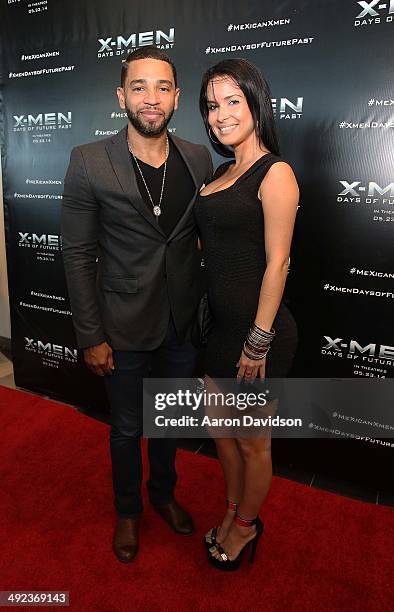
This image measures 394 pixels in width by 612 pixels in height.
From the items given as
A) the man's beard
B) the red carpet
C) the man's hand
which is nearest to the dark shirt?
the man's beard

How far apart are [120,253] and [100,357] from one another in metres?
0.43

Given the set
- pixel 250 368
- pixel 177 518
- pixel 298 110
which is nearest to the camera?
pixel 250 368

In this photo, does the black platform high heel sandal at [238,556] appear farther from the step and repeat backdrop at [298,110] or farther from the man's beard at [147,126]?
the man's beard at [147,126]

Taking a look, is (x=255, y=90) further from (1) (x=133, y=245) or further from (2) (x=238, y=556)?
(2) (x=238, y=556)

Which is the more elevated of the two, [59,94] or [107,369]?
[59,94]

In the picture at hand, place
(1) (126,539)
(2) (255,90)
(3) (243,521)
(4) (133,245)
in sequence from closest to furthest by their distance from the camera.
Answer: (2) (255,90), (4) (133,245), (3) (243,521), (1) (126,539)

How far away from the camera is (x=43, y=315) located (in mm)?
3549

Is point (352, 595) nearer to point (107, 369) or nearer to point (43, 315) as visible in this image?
point (107, 369)

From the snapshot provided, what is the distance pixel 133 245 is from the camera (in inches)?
69.6

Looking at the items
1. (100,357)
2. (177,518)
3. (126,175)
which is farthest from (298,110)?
(177,518)

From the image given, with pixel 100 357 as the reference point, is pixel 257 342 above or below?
above

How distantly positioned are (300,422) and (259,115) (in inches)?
74.3

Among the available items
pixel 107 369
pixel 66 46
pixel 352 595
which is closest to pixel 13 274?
pixel 66 46

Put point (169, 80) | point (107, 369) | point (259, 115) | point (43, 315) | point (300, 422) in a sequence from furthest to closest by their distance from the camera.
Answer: point (43, 315)
point (300, 422)
point (107, 369)
point (169, 80)
point (259, 115)
